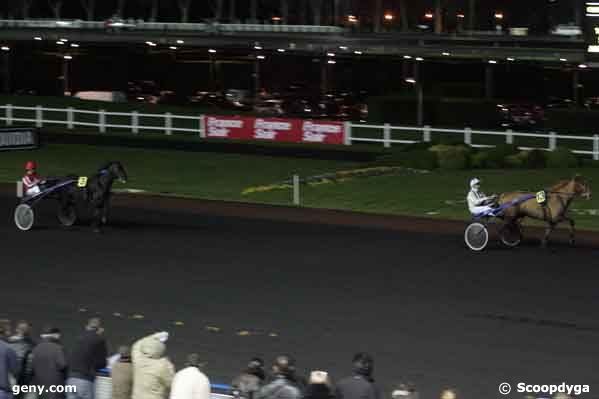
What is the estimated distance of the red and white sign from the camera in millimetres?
41094

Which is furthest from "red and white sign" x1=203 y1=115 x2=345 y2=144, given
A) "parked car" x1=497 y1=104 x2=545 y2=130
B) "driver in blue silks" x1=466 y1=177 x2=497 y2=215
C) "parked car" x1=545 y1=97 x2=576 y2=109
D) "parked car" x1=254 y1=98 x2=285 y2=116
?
"driver in blue silks" x1=466 y1=177 x2=497 y2=215

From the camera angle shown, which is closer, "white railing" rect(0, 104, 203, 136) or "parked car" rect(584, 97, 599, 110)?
"white railing" rect(0, 104, 203, 136)

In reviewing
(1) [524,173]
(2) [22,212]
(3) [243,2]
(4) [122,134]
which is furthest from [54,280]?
(3) [243,2]

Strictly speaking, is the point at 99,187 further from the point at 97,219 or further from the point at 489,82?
the point at 489,82

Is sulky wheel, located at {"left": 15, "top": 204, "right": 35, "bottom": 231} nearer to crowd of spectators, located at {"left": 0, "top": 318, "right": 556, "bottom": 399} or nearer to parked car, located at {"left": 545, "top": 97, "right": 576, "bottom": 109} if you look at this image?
crowd of spectators, located at {"left": 0, "top": 318, "right": 556, "bottom": 399}

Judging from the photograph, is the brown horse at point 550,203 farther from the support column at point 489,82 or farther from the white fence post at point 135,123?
the support column at point 489,82

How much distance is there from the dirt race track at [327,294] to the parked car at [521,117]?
2334 cm

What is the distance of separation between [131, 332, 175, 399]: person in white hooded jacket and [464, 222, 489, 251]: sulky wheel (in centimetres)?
1173

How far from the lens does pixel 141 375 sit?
421 inches

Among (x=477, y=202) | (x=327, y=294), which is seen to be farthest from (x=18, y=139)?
(x=327, y=294)

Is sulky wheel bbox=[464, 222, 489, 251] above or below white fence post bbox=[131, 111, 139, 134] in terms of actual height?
below

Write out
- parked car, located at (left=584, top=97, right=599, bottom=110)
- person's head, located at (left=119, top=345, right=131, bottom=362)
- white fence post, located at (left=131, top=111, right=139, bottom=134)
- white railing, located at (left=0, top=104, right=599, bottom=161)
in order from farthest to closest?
parked car, located at (left=584, top=97, right=599, bottom=110)
white fence post, located at (left=131, top=111, right=139, bottom=134)
white railing, located at (left=0, top=104, right=599, bottom=161)
person's head, located at (left=119, top=345, right=131, bottom=362)

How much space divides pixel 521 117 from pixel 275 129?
39.5 ft

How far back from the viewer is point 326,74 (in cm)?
5978
